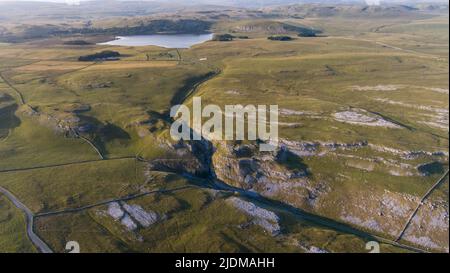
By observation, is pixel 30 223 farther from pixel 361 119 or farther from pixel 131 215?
pixel 361 119

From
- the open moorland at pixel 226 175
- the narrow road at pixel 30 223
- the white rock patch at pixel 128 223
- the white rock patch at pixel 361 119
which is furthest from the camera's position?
the white rock patch at pixel 361 119

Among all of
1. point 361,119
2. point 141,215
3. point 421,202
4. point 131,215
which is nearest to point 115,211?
point 131,215

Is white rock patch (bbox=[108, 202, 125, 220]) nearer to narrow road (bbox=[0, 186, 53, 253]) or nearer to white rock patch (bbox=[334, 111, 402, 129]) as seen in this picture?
narrow road (bbox=[0, 186, 53, 253])

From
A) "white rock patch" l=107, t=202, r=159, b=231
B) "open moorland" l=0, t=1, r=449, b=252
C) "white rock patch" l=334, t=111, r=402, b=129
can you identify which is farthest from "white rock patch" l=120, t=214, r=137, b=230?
"white rock patch" l=334, t=111, r=402, b=129

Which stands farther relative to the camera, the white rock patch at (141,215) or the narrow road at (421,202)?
the white rock patch at (141,215)

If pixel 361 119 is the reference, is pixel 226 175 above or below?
below

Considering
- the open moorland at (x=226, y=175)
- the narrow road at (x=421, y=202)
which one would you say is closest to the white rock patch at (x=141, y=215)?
the open moorland at (x=226, y=175)

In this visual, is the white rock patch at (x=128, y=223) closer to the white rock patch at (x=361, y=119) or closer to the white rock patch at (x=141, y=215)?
the white rock patch at (x=141, y=215)

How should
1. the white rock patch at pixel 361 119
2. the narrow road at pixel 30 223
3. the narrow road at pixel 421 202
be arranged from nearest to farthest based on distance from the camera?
the narrow road at pixel 30 223 < the narrow road at pixel 421 202 < the white rock patch at pixel 361 119
